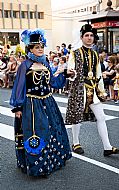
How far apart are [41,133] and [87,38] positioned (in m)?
1.43

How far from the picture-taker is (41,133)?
3.78 meters

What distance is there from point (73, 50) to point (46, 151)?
1456 mm

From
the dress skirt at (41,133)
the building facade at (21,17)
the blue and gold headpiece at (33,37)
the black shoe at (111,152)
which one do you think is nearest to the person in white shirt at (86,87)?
the black shoe at (111,152)

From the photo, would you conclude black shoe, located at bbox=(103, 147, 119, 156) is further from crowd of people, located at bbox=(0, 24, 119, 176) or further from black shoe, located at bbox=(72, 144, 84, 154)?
black shoe, located at bbox=(72, 144, 84, 154)

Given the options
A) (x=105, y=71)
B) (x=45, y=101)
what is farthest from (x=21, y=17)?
(x=45, y=101)

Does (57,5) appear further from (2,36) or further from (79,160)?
(79,160)

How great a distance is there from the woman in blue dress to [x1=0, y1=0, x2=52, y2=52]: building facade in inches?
1694

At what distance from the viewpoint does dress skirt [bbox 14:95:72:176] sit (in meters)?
3.77

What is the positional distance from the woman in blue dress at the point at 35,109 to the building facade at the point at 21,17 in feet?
141

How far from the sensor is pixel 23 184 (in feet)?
12.2

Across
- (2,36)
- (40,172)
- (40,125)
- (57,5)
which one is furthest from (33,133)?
(57,5)

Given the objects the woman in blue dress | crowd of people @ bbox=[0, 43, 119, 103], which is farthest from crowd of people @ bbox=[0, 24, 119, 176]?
crowd of people @ bbox=[0, 43, 119, 103]

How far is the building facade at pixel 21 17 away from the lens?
47438 millimetres

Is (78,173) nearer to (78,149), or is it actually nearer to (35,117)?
(78,149)
